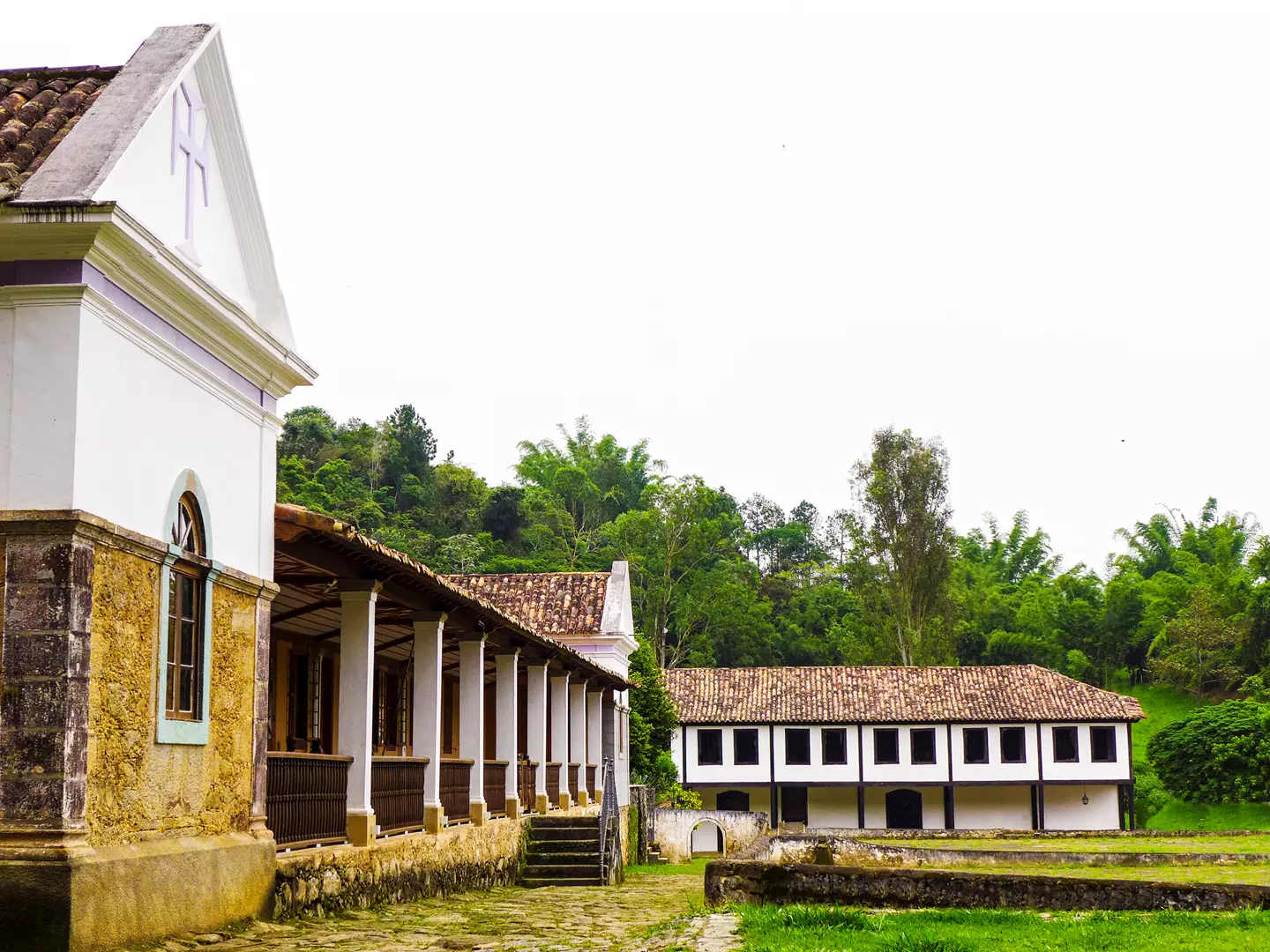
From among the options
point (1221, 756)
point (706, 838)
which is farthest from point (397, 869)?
point (1221, 756)

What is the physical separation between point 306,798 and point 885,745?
3548 centimetres

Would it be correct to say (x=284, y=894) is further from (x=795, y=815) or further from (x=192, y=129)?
(x=795, y=815)

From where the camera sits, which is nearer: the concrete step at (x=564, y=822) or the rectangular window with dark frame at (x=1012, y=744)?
the concrete step at (x=564, y=822)

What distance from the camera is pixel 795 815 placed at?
4644 centimetres

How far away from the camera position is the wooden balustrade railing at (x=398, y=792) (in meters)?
12.6

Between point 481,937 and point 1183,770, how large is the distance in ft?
138

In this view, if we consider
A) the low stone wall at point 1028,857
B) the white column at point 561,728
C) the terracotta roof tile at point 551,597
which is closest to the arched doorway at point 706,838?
the terracotta roof tile at point 551,597

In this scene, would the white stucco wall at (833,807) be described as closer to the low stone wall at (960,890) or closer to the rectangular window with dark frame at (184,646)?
the low stone wall at (960,890)

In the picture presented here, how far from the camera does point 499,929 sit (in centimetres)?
1061

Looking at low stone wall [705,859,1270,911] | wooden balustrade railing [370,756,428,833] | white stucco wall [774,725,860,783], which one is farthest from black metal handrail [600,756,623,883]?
white stucco wall [774,725,860,783]

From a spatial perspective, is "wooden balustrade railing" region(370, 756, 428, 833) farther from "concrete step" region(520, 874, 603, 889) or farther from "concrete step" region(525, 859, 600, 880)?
"concrete step" region(525, 859, 600, 880)

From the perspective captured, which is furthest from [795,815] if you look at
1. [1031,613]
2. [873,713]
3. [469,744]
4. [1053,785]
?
[469,744]

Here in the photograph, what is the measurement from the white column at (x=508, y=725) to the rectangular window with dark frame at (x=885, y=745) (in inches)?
1090

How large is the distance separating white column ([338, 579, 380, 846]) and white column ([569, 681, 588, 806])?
12.3 metres
